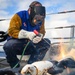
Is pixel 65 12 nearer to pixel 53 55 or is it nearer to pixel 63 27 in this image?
pixel 63 27

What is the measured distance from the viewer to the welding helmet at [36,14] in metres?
2.63

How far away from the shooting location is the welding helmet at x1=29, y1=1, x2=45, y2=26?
263 centimetres

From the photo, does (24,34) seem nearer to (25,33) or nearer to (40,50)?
(25,33)

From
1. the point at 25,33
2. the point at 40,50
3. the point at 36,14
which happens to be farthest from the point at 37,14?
the point at 40,50

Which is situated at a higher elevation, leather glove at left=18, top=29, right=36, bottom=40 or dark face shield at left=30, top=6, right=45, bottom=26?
dark face shield at left=30, top=6, right=45, bottom=26

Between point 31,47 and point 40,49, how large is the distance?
0.17m

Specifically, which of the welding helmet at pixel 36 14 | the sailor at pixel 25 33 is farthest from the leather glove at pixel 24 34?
the welding helmet at pixel 36 14

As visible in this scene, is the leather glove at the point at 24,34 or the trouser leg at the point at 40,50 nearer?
the leather glove at the point at 24,34

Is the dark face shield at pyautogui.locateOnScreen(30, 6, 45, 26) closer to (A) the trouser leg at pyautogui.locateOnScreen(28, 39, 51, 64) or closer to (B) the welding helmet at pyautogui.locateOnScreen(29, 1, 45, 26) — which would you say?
(B) the welding helmet at pyautogui.locateOnScreen(29, 1, 45, 26)

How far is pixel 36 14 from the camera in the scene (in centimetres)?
265

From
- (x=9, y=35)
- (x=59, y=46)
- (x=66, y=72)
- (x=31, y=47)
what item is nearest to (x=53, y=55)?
(x=59, y=46)

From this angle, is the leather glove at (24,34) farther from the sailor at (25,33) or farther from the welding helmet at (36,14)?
the welding helmet at (36,14)

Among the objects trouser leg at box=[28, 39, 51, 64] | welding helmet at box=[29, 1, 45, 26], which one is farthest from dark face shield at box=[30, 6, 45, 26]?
trouser leg at box=[28, 39, 51, 64]

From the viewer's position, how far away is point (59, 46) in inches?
129
